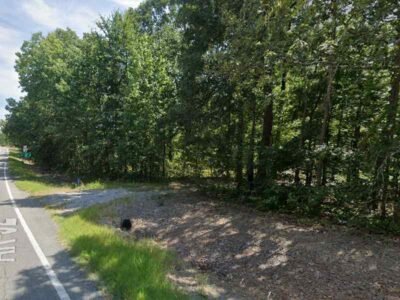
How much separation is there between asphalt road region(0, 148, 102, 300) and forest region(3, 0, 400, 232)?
5.34m

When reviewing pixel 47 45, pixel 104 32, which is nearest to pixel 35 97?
pixel 47 45

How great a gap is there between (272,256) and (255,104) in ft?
25.7

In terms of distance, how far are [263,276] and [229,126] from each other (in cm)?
876

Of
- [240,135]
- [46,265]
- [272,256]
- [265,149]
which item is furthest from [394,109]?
[46,265]

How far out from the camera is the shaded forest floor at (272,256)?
564 centimetres

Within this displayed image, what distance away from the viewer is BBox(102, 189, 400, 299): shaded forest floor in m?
5.64

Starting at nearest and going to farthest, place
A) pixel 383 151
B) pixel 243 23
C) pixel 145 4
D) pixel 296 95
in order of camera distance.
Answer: pixel 383 151, pixel 243 23, pixel 296 95, pixel 145 4

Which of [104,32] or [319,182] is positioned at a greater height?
[104,32]

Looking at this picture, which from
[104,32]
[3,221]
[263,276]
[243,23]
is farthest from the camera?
[104,32]

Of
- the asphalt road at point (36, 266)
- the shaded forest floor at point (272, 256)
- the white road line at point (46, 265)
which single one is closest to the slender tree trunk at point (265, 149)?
the shaded forest floor at point (272, 256)

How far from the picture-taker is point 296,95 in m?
14.4

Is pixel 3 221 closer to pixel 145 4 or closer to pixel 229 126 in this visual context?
pixel 229 126

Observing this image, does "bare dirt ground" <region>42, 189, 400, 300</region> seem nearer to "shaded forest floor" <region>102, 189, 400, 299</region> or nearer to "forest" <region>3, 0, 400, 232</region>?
"shaded forest floor" <region>102, 189, 400, 299</region>

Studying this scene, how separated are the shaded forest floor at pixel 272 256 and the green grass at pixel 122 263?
49 centimetres
